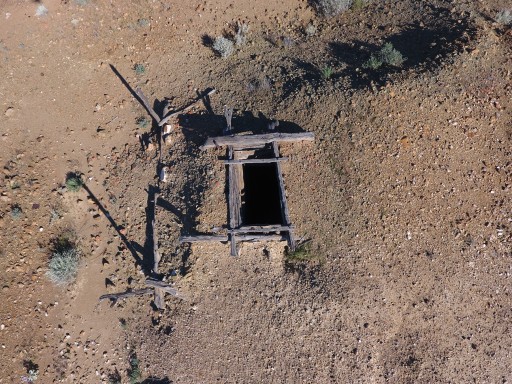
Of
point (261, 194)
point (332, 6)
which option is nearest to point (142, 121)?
point (261, 194)

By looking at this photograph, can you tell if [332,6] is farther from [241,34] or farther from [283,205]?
[283,205]

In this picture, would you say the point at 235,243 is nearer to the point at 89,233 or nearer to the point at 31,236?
the point at 89,233

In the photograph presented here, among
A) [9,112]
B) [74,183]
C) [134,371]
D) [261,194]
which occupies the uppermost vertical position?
[9,112]

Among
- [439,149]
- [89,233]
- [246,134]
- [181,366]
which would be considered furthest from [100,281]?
[439,149]

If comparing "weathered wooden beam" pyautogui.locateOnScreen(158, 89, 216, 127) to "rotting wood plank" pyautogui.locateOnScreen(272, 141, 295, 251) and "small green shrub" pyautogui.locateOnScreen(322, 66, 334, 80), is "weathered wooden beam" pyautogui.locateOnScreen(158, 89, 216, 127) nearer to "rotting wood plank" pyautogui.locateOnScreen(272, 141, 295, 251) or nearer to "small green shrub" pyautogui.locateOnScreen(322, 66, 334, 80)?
"rotting wood plank" pyautogui.locateOnScreen(272, 141, 295, 251)

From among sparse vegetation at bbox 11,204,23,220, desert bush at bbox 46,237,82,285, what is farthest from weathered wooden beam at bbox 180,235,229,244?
sparse vegetation at bbox 11,204,23,220

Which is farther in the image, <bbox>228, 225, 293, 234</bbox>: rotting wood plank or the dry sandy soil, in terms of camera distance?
the dry sandy soil

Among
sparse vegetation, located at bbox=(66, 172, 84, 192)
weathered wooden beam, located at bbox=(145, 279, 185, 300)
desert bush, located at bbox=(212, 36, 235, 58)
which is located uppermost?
desert bush, located at bbox=(212, 36, 235, 58)
